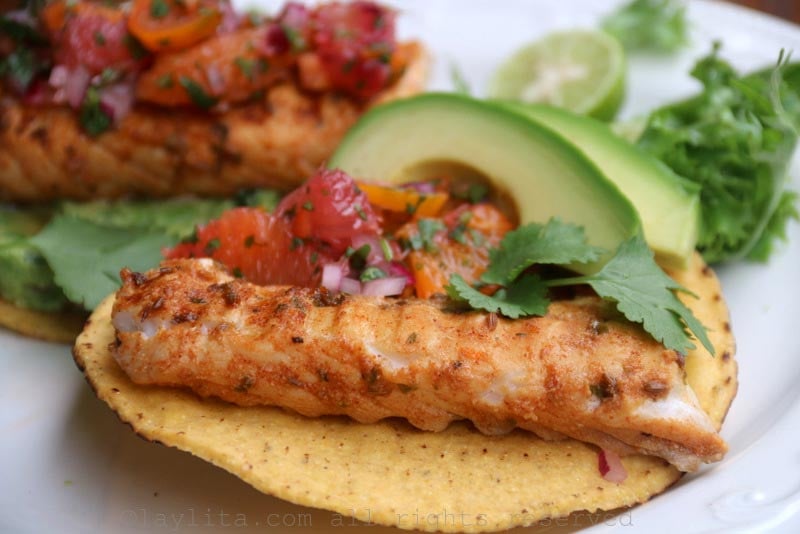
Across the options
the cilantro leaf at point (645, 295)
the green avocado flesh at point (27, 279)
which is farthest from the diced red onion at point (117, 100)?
the cilantro leaf at point (645, 295)

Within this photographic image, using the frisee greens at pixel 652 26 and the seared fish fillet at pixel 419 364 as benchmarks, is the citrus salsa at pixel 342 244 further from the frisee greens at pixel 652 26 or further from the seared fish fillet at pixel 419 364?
the frisee greens at pixel 652 26

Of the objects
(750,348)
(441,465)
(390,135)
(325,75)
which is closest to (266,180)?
(325,75)

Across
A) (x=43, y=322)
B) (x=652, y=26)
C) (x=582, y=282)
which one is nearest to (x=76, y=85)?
(x=43, y=322)

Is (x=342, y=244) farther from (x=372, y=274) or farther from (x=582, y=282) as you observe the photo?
(x=582, y=282)

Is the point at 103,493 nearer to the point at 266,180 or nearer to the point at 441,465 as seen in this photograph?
the point at 441,465

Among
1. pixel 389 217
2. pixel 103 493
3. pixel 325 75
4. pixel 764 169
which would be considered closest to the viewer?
pixel 103 493

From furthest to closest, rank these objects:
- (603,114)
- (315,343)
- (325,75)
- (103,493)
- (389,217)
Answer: (603,114), (325,75), (389,217), (103,493), (315,343)
